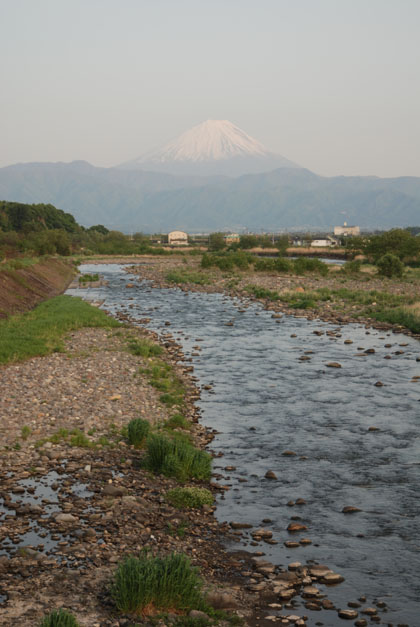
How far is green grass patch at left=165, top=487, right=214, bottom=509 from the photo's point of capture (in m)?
11.9

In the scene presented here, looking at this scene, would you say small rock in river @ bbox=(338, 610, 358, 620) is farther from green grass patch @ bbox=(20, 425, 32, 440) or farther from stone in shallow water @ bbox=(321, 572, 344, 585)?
green grass patch @ bbox=(20, 425, 32, 440)

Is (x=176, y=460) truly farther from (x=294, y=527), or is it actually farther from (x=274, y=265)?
(x=274, y=265)

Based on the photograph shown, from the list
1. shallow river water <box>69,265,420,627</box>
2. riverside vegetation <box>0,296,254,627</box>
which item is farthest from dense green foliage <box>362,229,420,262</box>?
riverside vegetation <box>0,296,254,627</box>

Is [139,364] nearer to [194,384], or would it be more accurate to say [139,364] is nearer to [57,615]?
[194,384]

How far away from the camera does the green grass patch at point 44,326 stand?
78.2ft

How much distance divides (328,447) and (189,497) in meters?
5.11

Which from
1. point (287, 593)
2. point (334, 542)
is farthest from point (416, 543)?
point (287, 593)

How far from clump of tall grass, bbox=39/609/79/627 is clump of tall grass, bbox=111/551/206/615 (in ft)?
2.71

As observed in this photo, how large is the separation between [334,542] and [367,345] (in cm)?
2078

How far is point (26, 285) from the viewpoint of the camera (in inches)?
1866

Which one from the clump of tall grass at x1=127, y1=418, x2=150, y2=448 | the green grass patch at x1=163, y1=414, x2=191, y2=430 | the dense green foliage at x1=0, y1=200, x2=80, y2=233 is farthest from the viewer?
the dense green foliage at x1=0, y1=200, x2=80, y2=233

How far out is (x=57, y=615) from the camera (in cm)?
732

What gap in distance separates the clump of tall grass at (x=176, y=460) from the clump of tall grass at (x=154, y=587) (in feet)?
15.9

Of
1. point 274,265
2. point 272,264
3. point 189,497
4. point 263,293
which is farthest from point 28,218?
point 189,497
